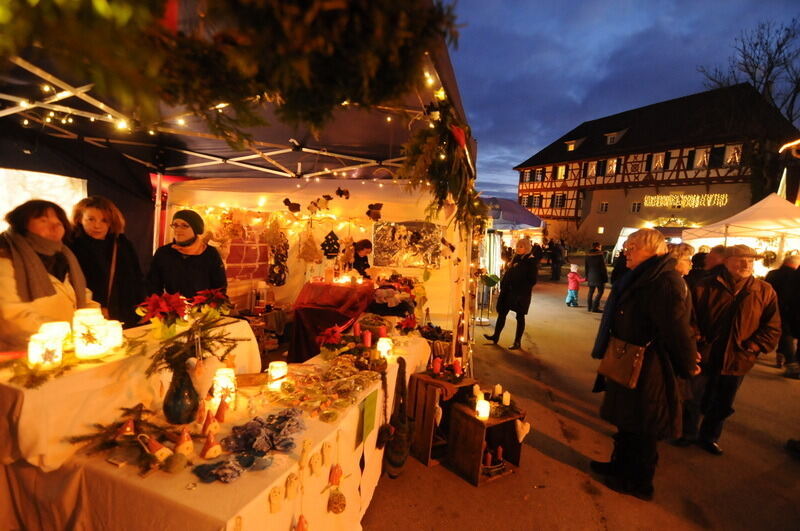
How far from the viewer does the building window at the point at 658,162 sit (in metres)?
Result: 25.2

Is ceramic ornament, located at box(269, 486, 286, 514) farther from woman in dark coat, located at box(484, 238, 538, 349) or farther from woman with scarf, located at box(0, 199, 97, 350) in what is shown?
woman in dark coat, located at box(484, 238, 538, 349)

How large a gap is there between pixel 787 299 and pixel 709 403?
10.4 feet

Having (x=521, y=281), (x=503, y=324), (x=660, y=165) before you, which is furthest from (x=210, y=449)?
(x=660, y=165)

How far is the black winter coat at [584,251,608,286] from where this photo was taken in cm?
927

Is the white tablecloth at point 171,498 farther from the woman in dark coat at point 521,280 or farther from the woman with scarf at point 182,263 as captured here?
the woman in dark coat at point 521,280

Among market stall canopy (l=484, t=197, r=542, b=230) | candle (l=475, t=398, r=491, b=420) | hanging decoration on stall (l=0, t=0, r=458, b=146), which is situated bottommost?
candle (l=475, t=398, r=491, b=420)

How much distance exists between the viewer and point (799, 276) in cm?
502

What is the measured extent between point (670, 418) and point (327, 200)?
16.1 ft

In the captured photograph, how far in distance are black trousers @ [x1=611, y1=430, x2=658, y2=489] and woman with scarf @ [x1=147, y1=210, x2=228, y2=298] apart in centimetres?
350

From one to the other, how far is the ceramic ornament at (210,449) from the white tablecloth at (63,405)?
534 millimetres

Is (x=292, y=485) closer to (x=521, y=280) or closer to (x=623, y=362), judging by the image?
(x=623, y=362)

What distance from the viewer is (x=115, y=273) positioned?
9.81 feet

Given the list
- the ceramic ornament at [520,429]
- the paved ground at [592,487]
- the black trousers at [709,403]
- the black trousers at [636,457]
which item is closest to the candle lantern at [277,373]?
the paved ground at [592,487]

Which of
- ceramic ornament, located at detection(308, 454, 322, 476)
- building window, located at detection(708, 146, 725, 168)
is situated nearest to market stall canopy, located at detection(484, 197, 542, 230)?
ceramic ornament, located at detection(308, 454, 322, 476)
